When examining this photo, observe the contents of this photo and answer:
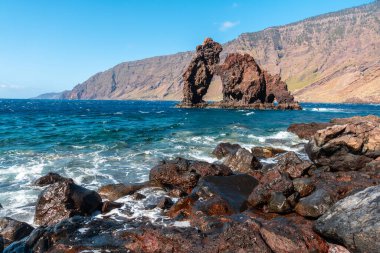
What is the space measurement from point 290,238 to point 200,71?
133m

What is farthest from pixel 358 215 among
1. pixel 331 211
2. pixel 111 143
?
pixel 111 143

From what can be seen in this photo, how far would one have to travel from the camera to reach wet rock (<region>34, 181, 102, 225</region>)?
1373 cm

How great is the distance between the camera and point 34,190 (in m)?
18.1

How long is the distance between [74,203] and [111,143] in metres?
21.3

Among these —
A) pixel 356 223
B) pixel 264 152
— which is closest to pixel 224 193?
pixel 356 223

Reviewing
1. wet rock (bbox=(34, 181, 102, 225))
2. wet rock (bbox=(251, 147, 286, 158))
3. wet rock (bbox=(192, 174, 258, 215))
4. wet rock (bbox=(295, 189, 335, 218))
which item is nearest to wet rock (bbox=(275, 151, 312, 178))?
wet rock (bbox=(192, 174, 258, 215))

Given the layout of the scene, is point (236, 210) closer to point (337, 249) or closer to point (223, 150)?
point (337, 249)

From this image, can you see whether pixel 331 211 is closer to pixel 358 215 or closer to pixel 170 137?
pixel 358 215

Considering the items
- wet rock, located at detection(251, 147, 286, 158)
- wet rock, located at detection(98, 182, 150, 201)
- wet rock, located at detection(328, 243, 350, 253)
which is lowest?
wet rock, located at detection(251, 147, 286, 158)

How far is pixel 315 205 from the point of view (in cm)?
1178

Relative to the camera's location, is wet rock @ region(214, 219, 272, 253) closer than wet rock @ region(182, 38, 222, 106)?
Yes

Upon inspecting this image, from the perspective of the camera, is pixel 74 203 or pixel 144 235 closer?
pixel 144 235

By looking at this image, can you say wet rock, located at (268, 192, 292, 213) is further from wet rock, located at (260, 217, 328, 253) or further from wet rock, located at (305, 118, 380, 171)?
wet rock, located at (305, 118, 380, 171)

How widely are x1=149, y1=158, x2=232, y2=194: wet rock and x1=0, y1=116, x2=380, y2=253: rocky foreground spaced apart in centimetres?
6
